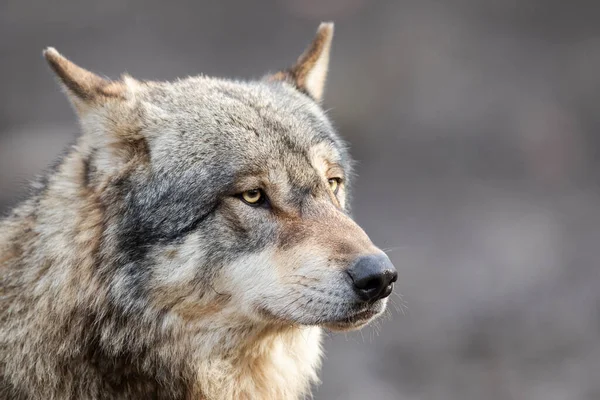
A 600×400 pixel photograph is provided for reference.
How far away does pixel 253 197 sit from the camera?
16.0 feet

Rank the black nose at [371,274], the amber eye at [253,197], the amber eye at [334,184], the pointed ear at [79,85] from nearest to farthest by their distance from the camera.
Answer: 1. the black nose at [371,274]
2. the pointed ear at [79,85]
3. the amber eye at [253,197]
4. the amber eye at [334,184]

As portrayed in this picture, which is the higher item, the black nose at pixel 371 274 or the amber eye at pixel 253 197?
the amber eye at pixel 253 197

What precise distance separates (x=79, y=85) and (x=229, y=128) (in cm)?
87

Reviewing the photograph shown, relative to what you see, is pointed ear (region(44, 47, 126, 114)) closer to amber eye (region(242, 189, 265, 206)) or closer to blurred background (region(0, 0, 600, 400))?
amber eye (region(242, 189, 265, 206))

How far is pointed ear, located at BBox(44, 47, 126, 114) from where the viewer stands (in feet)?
15.6

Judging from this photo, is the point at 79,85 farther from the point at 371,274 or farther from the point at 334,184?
the point at 371,274

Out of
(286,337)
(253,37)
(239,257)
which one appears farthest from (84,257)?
(253,37)

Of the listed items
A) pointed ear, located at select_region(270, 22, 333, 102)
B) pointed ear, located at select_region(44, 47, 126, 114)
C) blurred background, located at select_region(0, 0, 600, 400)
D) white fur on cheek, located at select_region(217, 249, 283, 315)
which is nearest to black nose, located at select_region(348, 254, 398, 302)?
white fur on cheek, located at select_region(217, 249, 283, 315)

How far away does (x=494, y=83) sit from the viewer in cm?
1441

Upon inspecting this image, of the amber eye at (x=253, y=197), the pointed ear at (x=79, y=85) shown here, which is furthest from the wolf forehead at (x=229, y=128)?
the pointed ear at (x=79, y=85)

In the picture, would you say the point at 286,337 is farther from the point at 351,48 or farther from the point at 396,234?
the point at 351,48

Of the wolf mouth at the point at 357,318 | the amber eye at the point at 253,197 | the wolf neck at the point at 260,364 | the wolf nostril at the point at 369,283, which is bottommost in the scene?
the wolf neck at the point at 260,364

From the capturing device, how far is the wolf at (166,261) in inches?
185

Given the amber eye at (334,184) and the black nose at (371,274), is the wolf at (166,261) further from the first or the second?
the amber eye at (334,184)
